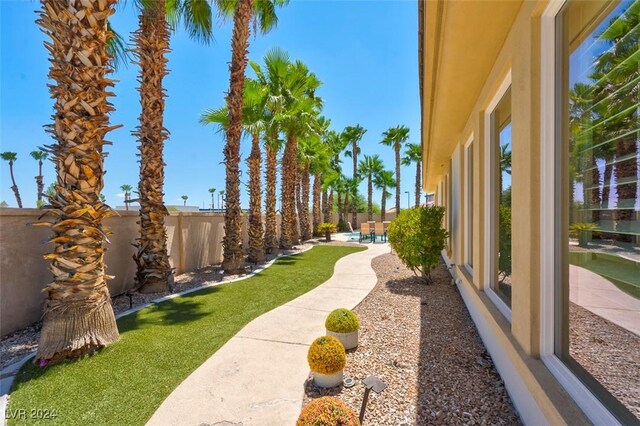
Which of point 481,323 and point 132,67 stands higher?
point 132,67

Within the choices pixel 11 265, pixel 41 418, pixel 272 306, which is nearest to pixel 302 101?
pixel 272 306

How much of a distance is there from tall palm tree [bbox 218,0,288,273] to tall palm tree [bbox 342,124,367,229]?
79.2 ft

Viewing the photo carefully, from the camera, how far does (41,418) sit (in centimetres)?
Answer: 285

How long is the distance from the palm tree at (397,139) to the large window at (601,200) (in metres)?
30.6

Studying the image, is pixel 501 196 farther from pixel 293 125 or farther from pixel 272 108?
pixel 293 125

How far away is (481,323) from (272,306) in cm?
380

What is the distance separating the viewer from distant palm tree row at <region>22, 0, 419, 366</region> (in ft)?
13.5

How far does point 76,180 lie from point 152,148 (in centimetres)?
350

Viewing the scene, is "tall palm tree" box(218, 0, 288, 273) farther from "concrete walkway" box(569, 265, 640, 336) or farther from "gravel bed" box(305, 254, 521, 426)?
"concrete walkway" box(569, 265, 640, 336)

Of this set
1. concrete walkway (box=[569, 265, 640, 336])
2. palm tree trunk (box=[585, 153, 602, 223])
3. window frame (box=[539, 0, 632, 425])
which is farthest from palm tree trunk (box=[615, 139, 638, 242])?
window frame (box=[539, 0, 632, 425])

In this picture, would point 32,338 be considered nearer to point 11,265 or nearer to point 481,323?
point 11,265

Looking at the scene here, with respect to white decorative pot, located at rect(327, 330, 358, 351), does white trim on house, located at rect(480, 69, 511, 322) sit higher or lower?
higher

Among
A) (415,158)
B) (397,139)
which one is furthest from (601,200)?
(415,158)

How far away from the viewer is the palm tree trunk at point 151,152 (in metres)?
7.29
